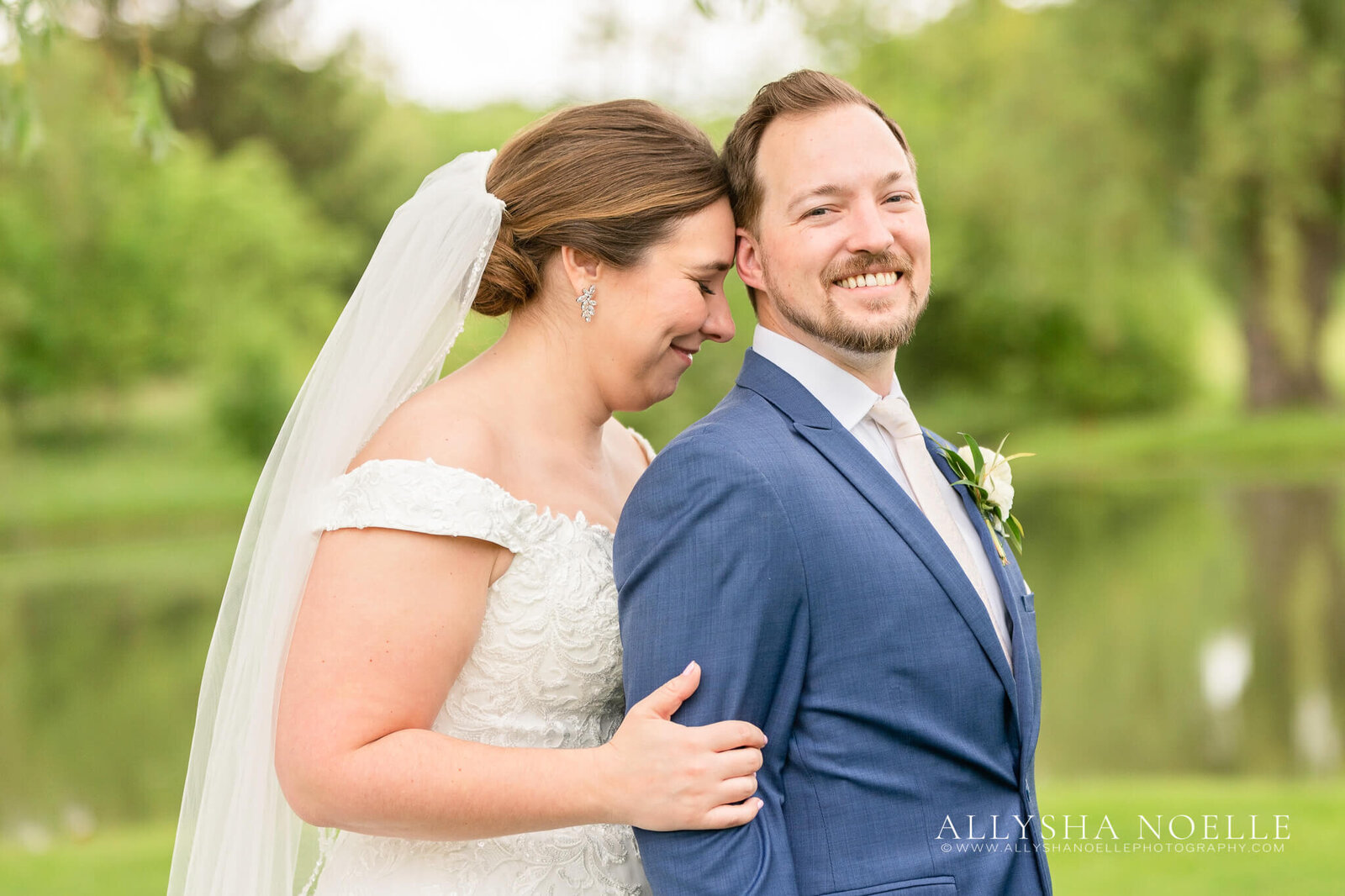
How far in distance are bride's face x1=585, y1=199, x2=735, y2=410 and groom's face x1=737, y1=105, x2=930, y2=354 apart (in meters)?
0.11

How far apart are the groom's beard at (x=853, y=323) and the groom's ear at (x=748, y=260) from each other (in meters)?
0.12

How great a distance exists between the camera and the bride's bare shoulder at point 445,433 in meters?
2.26

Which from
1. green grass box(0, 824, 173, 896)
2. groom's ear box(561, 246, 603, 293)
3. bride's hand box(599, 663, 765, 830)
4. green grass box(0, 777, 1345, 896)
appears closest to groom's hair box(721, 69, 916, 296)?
groom's ear box(561, 246, 603, 293)

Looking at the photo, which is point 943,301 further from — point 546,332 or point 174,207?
point 546,332

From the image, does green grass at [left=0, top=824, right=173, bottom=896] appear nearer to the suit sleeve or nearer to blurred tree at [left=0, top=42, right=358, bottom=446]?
the suit sleeve

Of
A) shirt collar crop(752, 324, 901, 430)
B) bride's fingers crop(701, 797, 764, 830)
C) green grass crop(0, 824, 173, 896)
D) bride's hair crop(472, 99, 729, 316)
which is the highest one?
bride's hair crop(472, 99, 729, 316)

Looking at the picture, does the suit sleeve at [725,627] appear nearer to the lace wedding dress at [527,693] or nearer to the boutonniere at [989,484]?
the lace wedding dress at [527,693]

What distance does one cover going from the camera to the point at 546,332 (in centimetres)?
251

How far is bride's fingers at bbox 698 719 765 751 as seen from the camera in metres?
1.96

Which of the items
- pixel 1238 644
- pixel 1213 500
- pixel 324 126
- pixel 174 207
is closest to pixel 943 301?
pixel 1213 500

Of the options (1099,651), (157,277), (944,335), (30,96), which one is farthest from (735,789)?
(944,335)

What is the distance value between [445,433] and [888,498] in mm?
798

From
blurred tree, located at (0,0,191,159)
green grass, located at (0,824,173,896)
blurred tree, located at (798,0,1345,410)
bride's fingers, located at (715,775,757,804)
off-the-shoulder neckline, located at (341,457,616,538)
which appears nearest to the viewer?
bride's fingers, located at (715,775,757,804)

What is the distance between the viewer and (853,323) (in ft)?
7.43
